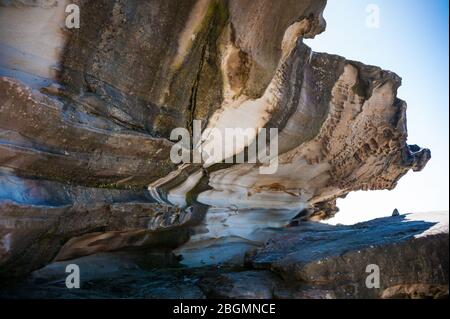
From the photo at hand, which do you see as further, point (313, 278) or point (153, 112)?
point (153, 112)

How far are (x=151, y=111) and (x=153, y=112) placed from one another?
0.03 m

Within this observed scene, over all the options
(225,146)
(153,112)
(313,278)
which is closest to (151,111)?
(153,112)

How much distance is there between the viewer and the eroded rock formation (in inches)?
202

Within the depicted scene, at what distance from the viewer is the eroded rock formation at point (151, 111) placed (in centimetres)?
513

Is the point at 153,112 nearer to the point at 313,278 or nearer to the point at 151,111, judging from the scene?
the point at 151,111

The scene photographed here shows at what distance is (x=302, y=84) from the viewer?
25.6 ft

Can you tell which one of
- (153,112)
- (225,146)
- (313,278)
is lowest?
(313,278)

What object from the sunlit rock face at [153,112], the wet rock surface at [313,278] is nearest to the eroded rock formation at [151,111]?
the sunlit rock face at [153,112]

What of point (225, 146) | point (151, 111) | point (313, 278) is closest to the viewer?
point (313, 278)

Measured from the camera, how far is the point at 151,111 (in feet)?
20.6

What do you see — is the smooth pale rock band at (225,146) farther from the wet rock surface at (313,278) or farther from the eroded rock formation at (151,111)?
the wet rock surface at (313,278)

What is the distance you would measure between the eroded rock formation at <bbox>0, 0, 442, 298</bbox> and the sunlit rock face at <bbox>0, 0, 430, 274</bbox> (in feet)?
0.06

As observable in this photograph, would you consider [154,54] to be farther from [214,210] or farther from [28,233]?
[214,210]
